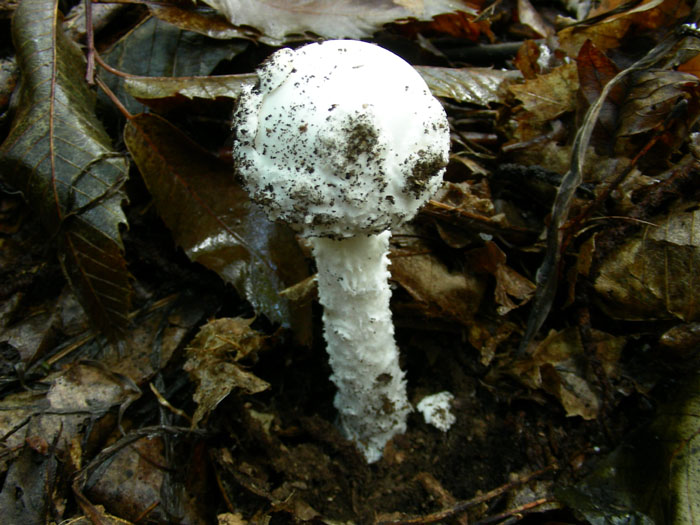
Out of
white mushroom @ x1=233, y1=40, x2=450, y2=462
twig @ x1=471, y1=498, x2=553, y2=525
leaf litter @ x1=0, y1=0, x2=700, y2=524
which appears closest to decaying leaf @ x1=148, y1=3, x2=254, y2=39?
leaf litter @ x1=0, y1=0, x2=700, y2=524

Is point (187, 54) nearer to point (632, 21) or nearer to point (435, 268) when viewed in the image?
point (435, 268)

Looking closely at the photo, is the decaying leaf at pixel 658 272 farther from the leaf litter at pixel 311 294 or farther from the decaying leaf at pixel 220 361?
the decaying leaf at pixel 220 361

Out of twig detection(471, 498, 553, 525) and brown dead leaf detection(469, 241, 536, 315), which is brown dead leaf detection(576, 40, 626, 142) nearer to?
brown dead leaf detection(469, 241, 536, 315)

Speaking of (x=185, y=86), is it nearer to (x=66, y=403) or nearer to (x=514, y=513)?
(x=66, y=403)

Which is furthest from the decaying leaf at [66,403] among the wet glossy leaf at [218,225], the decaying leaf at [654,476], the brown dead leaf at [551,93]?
the brown dead leaf at [551,93]

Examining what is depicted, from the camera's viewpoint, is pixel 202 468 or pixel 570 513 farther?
pixel 202 468

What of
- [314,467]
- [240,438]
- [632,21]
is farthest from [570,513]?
[632,21]
